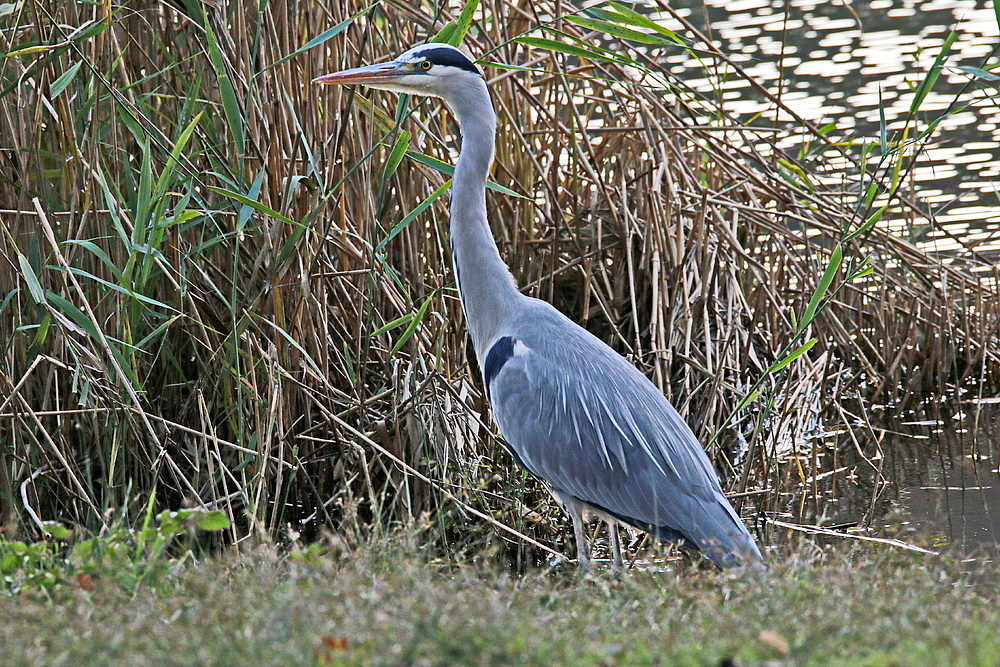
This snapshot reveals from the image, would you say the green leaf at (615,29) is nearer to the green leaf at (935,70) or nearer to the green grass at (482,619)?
the green leaf at (935,70)

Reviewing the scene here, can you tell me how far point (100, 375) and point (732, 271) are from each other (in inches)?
102

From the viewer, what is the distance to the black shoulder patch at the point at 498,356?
155 inches

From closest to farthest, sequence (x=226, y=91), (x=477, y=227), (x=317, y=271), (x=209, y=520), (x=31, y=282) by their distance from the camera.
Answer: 1. (x=209, y=520)
2. (x=31, y=282)
3. (x=226, y=91)
4. (x=477, y=227)
5. (x=317, y=271)

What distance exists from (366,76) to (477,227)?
60cm

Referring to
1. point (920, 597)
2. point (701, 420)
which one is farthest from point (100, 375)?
point (920, 597)

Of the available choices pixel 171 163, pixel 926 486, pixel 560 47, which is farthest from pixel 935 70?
pixel 171 163

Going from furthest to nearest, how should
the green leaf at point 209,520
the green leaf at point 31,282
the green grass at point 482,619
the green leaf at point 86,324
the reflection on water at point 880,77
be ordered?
the reflection on water at point 880,77 < the green leaf at point 86,324 < the green leaf at point 31,282 < the green leaf at point 209,520 < the green grass at point 482,619

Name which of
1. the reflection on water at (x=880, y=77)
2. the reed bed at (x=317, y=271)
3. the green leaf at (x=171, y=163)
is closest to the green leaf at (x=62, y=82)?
the reed bed at (x=317, y=271)

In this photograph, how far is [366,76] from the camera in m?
3.76

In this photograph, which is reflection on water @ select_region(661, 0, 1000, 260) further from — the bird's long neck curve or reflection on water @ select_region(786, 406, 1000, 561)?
the bird's long neck curve

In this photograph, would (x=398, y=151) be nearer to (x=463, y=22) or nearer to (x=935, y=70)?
(x=463, y=22)

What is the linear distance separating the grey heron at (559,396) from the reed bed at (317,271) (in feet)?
0.59

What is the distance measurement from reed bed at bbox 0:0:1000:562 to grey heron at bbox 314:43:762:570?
0.18m

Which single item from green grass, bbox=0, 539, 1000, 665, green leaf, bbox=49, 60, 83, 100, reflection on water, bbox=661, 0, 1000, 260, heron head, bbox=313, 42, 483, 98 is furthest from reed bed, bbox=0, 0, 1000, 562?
reflection on water, bbox=661, 0, 1000, 260
